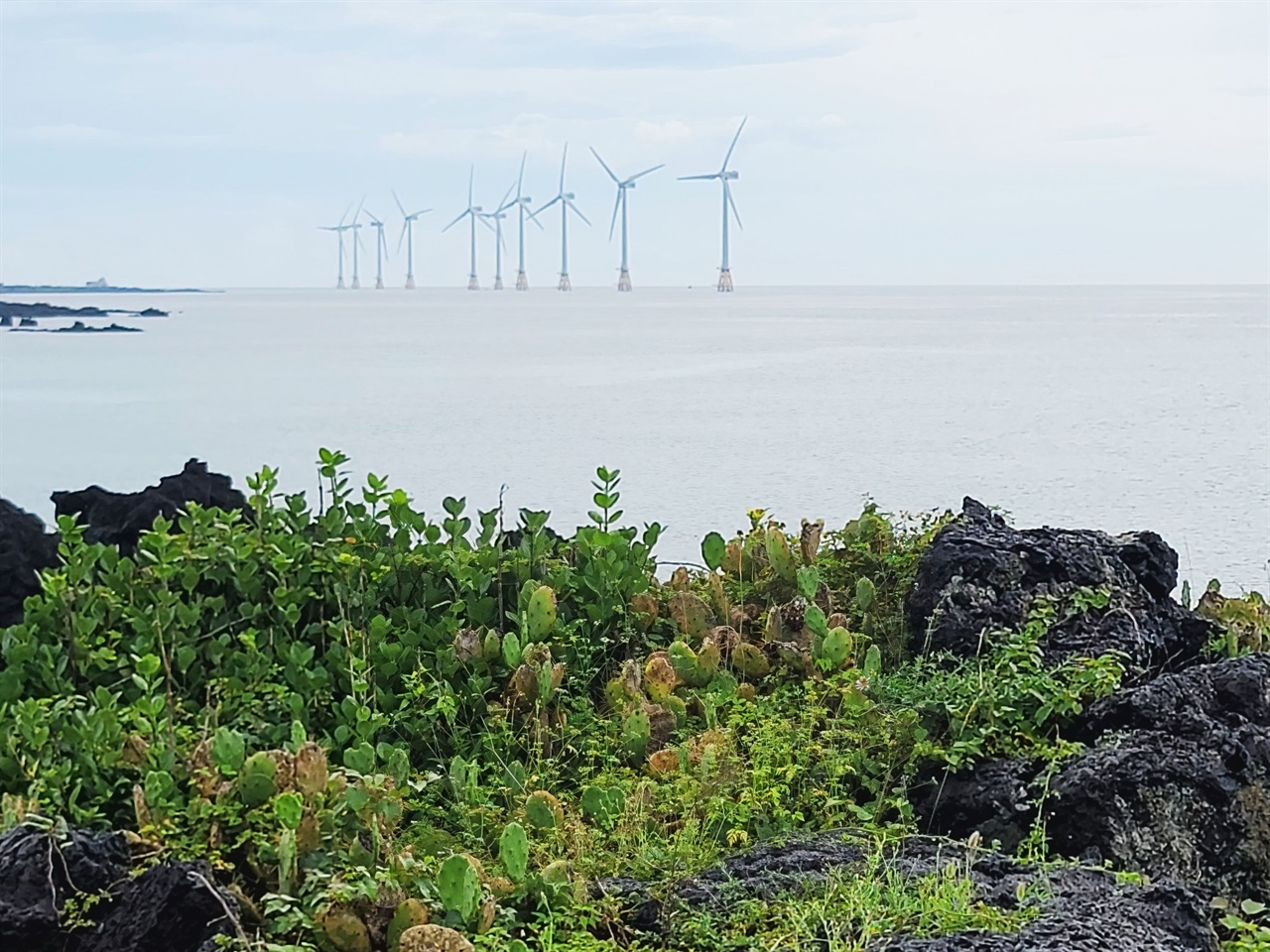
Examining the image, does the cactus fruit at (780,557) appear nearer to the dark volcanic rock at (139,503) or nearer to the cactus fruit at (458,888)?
the dark volcanic rock at (139,503)

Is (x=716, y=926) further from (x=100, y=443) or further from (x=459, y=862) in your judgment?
(x=100, y=443)

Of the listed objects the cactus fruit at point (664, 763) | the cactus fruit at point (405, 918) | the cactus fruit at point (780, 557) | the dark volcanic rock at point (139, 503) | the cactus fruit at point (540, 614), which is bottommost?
the cactus fruit at point (664, 763)

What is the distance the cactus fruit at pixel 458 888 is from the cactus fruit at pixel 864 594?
203 cm

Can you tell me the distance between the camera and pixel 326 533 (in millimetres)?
4410

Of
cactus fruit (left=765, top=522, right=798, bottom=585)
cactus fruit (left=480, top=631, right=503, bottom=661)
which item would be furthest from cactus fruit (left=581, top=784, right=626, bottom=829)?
cactus fruit (left=765, top=522, right=798, bottom=585)

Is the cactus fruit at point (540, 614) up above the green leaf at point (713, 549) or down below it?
below

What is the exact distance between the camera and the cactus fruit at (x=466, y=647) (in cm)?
405

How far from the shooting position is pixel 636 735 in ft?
12.2

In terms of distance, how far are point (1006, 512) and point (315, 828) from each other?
2.64 meters

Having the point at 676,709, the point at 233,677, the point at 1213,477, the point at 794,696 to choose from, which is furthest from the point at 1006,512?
the point at 1213,477

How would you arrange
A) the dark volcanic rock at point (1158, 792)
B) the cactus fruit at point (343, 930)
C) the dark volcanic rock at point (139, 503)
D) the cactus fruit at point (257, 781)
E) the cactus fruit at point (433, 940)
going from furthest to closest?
1. the dark volcanic rock at point (139, 503)
2. the dark volcanic rock at point (1158, 792)
3. the cactus fruit at point (257, 781)
4. the cactus fruit at point (343, 930)
5. the cactus fruit at point (433, 940)

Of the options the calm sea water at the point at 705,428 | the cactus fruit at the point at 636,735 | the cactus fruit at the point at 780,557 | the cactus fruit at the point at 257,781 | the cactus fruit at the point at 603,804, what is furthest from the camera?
the calm sea water at the point at 705,428

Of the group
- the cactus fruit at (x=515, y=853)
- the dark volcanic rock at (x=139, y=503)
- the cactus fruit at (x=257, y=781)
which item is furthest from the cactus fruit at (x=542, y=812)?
the dark volcanic rock at (x=139, y=503)

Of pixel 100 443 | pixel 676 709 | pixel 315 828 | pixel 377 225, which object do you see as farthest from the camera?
pixel 377 225
